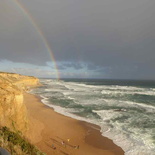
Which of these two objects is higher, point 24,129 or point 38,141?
point 24,129

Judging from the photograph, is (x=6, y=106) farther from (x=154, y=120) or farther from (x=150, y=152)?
(x=154, y=120)

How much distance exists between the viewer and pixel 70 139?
15.9 metres

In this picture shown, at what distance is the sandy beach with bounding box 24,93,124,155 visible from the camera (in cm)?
1354

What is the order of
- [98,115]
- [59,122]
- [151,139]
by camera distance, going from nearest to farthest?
[151,139] < [59,122] < [98,115]

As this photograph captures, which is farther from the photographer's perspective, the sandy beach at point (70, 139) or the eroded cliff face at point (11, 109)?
the sandy beach at point (70, 139)

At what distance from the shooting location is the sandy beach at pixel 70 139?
533 inches

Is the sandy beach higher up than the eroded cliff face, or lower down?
lower down

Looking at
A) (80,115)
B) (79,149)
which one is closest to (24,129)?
(79,149)

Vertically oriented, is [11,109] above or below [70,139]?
above

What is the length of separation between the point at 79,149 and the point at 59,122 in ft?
24.3

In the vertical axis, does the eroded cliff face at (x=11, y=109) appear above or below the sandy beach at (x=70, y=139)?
above

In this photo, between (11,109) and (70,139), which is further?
(70,139)

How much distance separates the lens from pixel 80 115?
2403cm

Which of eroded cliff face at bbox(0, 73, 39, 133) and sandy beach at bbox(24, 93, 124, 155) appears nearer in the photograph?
eroded cliff face at bbox(0, 73, 39, 133)
